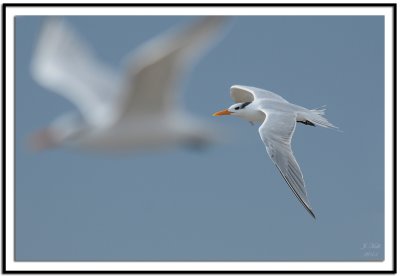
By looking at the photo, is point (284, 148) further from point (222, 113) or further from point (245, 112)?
point (222, 113)

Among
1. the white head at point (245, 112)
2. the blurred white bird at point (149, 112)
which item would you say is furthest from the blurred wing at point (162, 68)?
the white head at point (245, 112)

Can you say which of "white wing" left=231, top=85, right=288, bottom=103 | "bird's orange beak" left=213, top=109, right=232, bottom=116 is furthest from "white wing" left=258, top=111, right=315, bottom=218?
"bird's orange beak" left=213, top=109, right=232, bottom=116

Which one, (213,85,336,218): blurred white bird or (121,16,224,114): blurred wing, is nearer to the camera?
(121,16,224,114): blurred wing

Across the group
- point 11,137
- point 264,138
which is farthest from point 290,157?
point 11,137

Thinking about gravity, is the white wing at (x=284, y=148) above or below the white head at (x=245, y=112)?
below

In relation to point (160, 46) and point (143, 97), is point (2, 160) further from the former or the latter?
point (160, 46)

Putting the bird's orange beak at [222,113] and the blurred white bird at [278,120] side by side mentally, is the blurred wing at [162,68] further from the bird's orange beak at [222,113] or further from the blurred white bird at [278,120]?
the bird's orange beak at [222,113]

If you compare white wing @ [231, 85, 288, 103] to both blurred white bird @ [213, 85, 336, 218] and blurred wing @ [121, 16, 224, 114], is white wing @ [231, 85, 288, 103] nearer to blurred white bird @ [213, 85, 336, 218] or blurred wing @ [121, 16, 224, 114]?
blurred white bird @ [213, 85, 336, 218]

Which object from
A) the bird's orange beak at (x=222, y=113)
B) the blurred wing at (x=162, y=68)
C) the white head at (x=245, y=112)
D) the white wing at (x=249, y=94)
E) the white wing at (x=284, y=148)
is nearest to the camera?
the blurred wing at (x=162, y=68)
